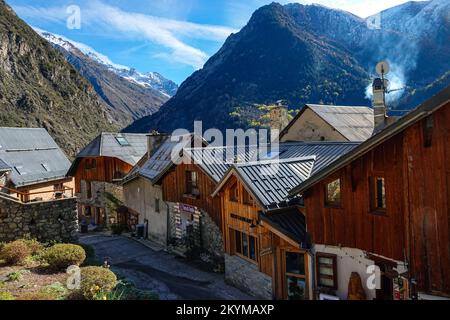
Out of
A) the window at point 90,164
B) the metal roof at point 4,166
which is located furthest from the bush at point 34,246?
the window at point 90,164

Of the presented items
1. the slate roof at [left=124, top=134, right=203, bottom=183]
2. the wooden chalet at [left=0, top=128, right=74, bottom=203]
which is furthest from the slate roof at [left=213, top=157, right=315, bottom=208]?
Answer: the wooden chalet at [left=0, top=128, right=74, bottom=203]

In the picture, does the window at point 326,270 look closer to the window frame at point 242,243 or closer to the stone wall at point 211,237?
the window frame at point 242,243

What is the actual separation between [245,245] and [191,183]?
675 cm

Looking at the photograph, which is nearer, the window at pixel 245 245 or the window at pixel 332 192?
the window at pixel 332 192

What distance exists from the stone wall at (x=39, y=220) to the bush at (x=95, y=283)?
724 cm

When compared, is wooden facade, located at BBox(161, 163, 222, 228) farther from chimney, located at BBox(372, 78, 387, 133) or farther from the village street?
chimney, located at BBox(372, 78, 387, 133)

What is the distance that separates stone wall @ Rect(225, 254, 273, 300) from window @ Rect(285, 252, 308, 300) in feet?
2.97

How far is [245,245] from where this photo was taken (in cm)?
1658

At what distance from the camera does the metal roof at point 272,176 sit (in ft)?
47.1

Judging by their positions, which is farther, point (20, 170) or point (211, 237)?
point (20, 170)

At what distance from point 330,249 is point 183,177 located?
11979mm

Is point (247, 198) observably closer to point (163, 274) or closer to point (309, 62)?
point (163, 274)

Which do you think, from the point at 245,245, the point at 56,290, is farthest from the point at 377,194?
the point at 56,290

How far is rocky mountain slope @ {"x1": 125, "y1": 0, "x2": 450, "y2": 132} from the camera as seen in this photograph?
85312 millimetres
